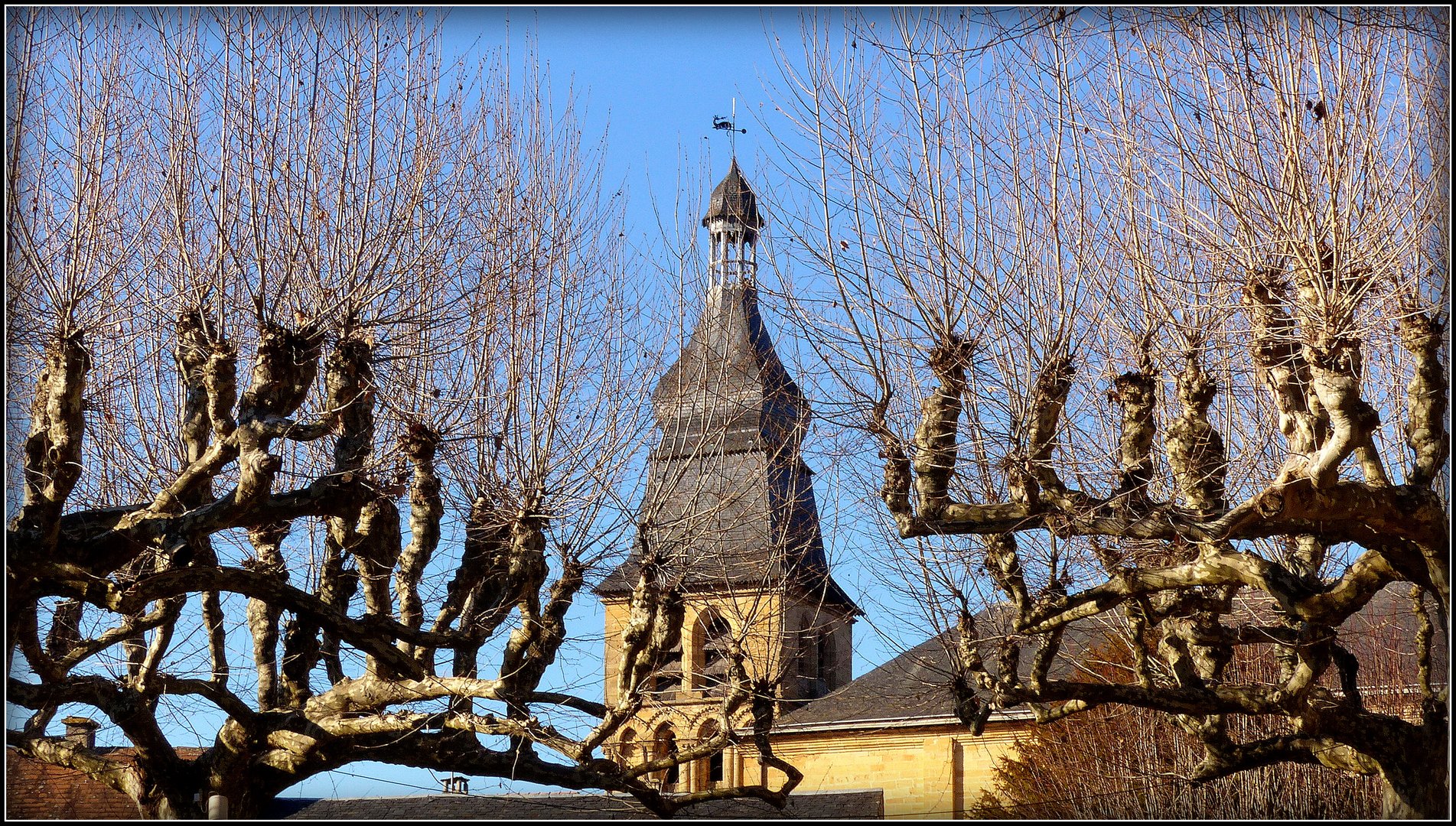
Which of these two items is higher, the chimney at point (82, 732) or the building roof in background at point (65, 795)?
the chimney at point (82, 732)

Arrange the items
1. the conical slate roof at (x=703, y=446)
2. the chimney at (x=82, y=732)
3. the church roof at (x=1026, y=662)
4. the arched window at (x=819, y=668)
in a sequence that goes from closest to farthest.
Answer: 1. the conical slate roof at (x=703, y=446)
2. the church roof at (x=1026, y=662)
3. the chimney at (x=82, y=732)
4. the arched window at (x=819, y=668)

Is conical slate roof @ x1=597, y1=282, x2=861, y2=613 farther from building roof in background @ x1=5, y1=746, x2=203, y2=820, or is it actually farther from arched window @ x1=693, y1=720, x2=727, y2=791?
arched window @ x1=693, y1=720, x2=727, y2=791

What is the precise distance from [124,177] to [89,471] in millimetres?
3468

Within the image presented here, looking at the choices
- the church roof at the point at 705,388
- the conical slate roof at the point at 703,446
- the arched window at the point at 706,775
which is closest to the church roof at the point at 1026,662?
the conical slate roof at the point at 703,446

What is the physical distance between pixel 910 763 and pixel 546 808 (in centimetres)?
1059

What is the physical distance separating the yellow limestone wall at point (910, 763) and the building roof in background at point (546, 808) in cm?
710

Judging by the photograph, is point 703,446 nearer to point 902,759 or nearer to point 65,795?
point 65,795

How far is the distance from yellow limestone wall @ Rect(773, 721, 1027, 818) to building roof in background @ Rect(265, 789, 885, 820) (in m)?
7.10

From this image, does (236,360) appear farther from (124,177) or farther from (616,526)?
(616,526)

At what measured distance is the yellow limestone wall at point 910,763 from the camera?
96.4 feet

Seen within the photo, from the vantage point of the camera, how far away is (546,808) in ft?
71.4

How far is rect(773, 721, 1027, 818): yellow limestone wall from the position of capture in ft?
96.4

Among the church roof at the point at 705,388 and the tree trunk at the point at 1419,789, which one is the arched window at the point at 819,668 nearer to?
the church roof at the point at 705,388

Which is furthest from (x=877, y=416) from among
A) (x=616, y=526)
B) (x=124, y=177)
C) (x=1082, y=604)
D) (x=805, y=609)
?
(x=805, y=609)
